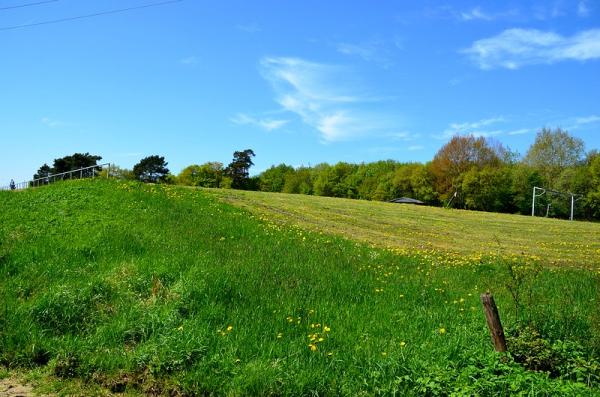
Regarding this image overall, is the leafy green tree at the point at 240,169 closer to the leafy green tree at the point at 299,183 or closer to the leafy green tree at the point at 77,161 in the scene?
the leafy green tree at the point at 299,183

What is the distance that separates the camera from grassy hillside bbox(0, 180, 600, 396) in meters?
5.64

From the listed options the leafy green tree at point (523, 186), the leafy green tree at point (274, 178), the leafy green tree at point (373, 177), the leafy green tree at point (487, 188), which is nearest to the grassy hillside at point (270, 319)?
the leafy green tree at point (487, 188)

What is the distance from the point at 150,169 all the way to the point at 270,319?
327 ft

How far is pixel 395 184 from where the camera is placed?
87.9m

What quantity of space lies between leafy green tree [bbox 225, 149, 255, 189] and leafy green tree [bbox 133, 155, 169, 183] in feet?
49.5

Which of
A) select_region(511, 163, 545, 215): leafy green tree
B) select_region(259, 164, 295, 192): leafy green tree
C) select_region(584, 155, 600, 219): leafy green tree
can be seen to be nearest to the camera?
select_region(584, 155, 600, 219): leafy green tree

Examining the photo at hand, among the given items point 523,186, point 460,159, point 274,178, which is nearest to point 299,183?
point 274,178

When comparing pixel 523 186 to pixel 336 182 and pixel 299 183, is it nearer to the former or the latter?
pixel 336 182

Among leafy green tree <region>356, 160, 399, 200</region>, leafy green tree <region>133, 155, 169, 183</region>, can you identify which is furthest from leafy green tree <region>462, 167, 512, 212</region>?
leafy green tree <region>133, 155, 169, 183</region>

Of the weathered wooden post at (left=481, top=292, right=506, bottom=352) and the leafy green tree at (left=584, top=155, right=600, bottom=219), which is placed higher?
the leafy green tree at (left=584, top=155, right=600, bottom=219)

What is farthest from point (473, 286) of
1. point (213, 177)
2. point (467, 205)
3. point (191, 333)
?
point (213, 177)

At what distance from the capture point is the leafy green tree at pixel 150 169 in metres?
102

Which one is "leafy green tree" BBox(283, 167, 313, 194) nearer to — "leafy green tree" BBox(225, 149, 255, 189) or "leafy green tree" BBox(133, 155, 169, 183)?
"leafy green tree" BBox(225, 149, 255, 189)

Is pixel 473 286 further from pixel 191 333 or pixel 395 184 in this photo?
pixel 395 184
